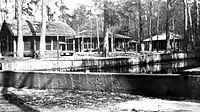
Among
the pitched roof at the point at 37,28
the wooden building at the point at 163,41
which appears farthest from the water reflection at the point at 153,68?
the wooden building at the point at 163,41

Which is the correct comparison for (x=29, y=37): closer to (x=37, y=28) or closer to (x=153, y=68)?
(x=37, y=28)

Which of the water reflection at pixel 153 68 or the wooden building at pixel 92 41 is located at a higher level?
the wooden building at pixel 92 41

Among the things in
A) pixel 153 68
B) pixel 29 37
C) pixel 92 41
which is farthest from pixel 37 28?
pixel 92 41

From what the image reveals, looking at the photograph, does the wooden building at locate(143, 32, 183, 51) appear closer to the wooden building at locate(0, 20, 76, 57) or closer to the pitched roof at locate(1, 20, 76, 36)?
the pitched roof at locate(1, 20, 76, 36)

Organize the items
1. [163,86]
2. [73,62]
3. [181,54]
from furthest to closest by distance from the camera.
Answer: [181,54] < [73,62] < [163,86]

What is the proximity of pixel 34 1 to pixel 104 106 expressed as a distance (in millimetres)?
38057

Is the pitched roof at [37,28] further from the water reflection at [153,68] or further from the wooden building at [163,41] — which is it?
the wooden building at [163,41]

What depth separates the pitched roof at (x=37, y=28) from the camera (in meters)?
34.0

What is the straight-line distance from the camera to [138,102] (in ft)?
23.9

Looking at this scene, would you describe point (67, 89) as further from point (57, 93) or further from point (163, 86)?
point (163, 86)

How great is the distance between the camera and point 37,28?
36062 millimetres

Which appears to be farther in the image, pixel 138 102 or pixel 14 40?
pixel 14 40

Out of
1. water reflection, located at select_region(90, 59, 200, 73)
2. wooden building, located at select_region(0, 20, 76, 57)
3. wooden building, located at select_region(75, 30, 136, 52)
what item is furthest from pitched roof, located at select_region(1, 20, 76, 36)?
wooden building, located at select_region(75, 30, 136, 52)

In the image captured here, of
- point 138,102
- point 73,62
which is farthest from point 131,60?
point 138,102
